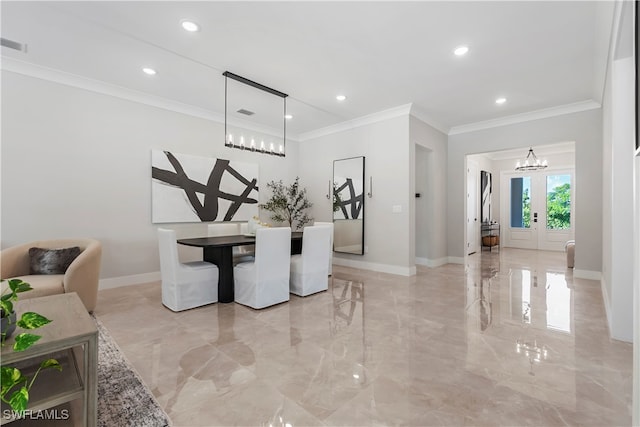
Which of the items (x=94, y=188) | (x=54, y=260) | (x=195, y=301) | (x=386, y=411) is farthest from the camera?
(x=94, y=188)

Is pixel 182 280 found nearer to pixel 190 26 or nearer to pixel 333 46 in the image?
pixel 190 26

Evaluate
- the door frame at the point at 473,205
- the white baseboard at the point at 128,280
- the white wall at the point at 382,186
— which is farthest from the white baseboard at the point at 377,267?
the door frame at the point at 473,205

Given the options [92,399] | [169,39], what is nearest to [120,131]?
[169,39]

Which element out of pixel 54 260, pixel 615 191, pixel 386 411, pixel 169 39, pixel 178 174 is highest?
pixel 169 39

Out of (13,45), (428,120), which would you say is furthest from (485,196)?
(13,45)

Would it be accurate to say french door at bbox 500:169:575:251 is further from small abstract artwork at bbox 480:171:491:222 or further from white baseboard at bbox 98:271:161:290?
white baseboard at bbox 98:271:161:290

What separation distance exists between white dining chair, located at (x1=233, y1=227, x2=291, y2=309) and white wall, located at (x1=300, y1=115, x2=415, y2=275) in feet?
7.88

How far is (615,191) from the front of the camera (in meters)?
2.75

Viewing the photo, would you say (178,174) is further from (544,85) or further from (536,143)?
(536,143)

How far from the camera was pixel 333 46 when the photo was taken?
3230 millimetres

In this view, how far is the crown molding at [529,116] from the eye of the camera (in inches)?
194

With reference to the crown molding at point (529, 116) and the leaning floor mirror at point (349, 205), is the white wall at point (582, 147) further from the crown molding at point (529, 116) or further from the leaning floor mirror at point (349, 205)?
the leaning floor mirror at point (349, 205)

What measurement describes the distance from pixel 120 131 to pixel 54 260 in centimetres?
208

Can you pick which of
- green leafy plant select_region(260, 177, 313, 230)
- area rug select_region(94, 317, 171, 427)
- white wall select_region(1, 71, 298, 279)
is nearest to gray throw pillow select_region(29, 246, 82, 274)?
white wall select_region(1, 71, 298, 279)
